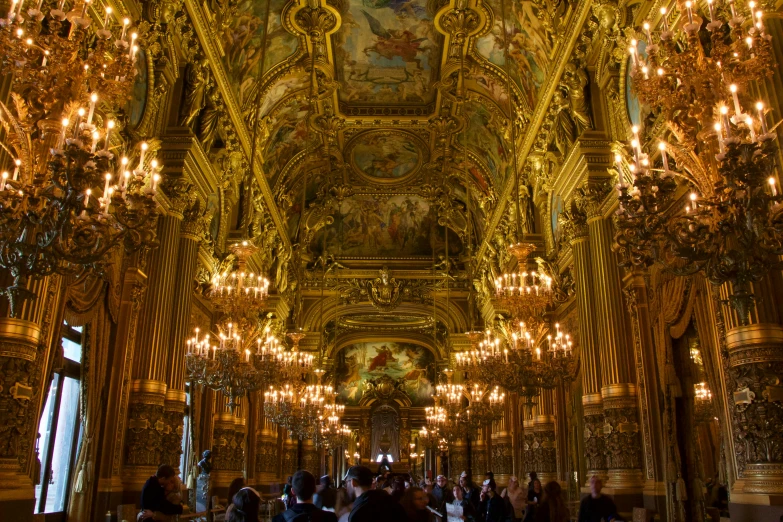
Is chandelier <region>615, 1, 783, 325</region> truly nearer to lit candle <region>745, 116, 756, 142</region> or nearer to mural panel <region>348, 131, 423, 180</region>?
lit candle <region>745, 116, 756, 142</region>

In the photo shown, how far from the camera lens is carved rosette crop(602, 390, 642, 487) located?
9625mm

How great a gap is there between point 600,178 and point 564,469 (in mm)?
6531

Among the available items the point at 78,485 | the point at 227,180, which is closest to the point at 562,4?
the point at 227,180

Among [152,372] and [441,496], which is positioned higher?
[152,372]

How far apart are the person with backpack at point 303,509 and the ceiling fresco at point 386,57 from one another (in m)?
13.9

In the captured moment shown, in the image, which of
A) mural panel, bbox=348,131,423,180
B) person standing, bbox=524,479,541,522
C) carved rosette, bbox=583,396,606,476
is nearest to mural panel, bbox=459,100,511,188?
mural panel, bbox=348,131,423,180

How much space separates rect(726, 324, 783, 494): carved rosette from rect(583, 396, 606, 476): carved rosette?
4.10 meters

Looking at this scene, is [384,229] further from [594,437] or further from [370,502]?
[370,502]

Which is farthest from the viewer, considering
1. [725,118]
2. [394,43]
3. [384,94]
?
[384,94]

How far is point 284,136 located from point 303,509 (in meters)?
17.1

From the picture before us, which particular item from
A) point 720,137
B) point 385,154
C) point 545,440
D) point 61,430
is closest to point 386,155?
point 385,154

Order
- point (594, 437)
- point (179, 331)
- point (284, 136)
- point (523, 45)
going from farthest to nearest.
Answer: point (284, 136)
point (523, 45)
point (179, 331)
point (594, 437)

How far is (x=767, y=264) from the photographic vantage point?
14.9 ft

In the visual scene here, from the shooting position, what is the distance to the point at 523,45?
14.9 meters
